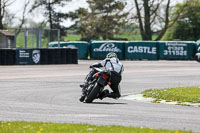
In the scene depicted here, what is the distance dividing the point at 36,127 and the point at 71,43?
3985 centimetres

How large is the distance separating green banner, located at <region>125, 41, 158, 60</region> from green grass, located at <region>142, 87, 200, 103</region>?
92.9 ft

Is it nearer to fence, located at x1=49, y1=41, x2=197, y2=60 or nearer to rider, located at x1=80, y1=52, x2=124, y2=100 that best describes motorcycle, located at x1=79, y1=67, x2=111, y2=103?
rider, located at x1=80, y1=52, x2=124, y2=100

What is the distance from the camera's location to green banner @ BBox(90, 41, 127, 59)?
154ft

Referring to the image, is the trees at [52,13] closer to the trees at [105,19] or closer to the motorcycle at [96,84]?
the trees at [105,19]

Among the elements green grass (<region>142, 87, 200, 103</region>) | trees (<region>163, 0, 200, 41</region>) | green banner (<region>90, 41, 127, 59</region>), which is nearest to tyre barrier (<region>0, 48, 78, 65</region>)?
green banner (<region>90, 41, 127, 59</region>)

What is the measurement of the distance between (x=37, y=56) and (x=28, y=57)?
1.92ft

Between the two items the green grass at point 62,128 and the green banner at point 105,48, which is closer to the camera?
the green grass at point 62,128

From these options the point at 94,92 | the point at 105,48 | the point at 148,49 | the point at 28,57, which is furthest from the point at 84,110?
the point at 105,48

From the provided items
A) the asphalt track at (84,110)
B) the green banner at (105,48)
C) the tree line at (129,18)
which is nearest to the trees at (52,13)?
the tree line at (129,18)

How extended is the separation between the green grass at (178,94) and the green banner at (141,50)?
92.9ft

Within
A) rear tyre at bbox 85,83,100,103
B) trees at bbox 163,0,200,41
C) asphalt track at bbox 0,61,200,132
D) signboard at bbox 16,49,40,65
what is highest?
trees at bbox 163,0,200,41

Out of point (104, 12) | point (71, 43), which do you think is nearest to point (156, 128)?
point (71, 43)

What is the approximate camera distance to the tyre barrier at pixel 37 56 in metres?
36.5

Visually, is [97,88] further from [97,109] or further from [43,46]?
[43,46]
